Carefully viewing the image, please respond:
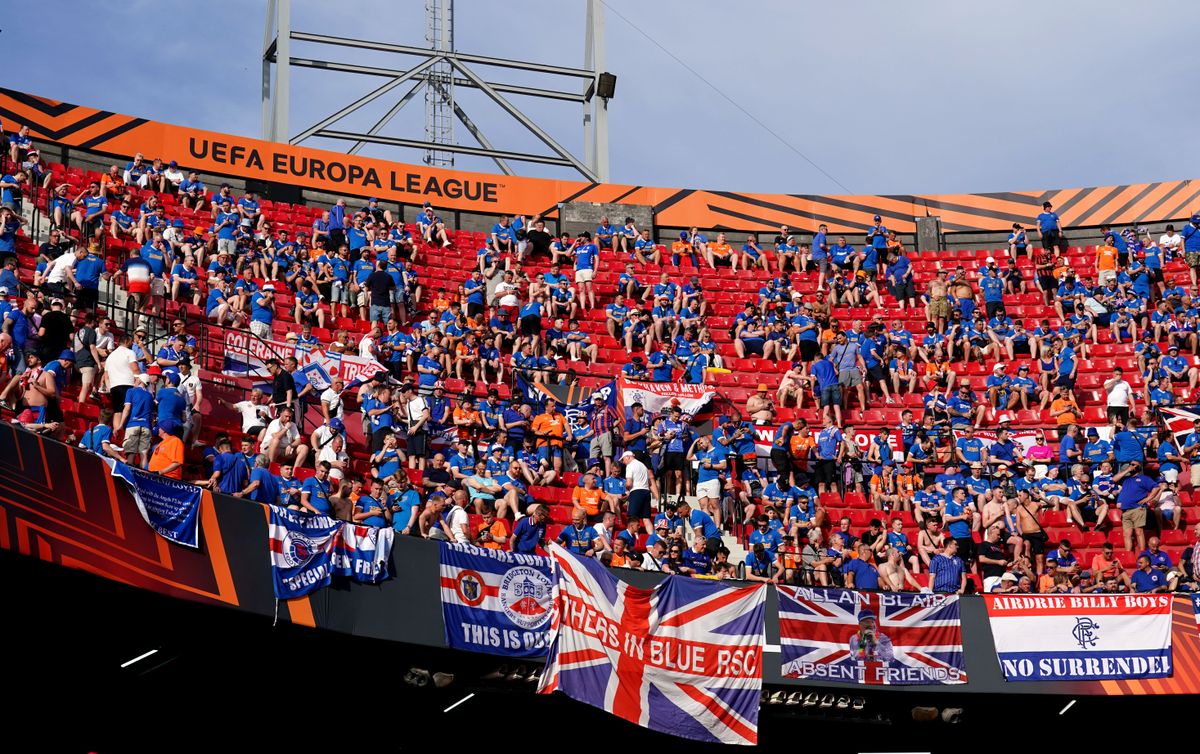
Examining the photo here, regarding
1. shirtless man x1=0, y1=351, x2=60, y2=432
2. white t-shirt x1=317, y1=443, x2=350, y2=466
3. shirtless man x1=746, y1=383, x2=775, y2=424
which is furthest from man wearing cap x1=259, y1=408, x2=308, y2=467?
shirtless man x1=746, y1=383, x2=775, y2=424

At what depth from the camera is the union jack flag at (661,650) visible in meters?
15.3

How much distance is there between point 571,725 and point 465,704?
4.34 feet

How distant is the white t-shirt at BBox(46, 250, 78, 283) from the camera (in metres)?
19.9

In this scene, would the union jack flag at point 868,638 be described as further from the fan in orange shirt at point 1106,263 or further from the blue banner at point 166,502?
the fan in orange shirt at point 1106,263

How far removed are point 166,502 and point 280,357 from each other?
6.99 metres

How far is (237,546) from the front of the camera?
14.1 m

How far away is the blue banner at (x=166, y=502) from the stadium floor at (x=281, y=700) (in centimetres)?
64

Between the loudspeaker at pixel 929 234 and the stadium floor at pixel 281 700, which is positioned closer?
the stadium floor at pixel 281 700

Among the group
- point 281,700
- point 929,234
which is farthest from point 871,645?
point 929,234

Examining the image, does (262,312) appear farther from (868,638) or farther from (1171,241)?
(1171,241)

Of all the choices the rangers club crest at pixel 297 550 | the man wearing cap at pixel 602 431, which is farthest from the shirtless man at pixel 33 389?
the man wearing cap at pixel 602 431

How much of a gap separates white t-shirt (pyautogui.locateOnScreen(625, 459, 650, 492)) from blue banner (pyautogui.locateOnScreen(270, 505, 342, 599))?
5.58 metres

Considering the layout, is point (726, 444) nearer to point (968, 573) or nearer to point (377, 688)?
point (968, 573)

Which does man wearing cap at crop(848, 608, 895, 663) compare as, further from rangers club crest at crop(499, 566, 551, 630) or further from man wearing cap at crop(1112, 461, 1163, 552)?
man wearing cap at crop(1112, 461, 1163, 552)
